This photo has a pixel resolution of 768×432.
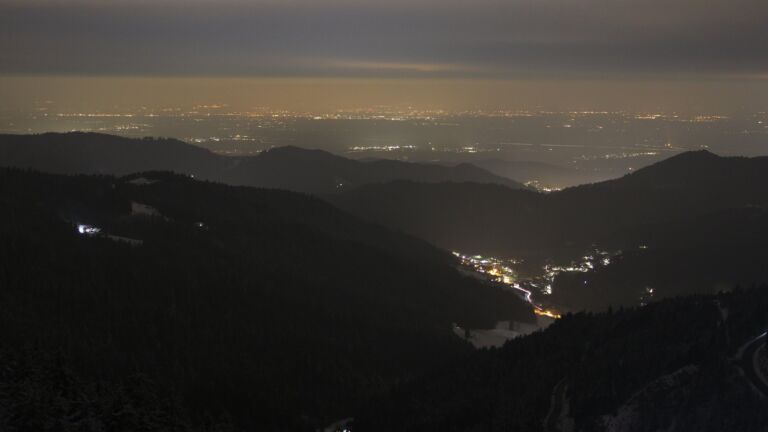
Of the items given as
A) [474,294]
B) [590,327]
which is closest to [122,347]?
[590,327]

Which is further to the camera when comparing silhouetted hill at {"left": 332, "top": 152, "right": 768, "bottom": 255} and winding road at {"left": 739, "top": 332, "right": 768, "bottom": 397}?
silhouetted hill at {"left": 332, "top": 152, "right": 768, "bottom": 255}

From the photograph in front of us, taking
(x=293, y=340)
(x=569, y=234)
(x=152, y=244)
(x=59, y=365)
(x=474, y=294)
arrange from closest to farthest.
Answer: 1. (x=59, y=365)
2. (x=293, y=340)
3. (x=152, y=244)
4. (x=474, y=294)
5. (x=569, y=234)

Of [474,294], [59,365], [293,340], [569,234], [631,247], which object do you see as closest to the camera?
[59,365]

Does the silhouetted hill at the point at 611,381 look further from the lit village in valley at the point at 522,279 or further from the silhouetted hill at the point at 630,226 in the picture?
the silhouetted hill at the point at 630,226

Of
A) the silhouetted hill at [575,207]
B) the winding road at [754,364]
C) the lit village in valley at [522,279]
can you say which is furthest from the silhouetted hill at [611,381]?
the silhouetted hill at [575,207]

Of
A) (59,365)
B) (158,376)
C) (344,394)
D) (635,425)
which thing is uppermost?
(59,365)

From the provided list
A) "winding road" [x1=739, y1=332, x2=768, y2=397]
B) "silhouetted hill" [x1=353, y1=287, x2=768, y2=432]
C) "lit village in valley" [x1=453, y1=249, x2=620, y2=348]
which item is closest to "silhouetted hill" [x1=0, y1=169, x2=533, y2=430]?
"lit village in valley" [x1=453, y1=249, x2=620, y2=348]

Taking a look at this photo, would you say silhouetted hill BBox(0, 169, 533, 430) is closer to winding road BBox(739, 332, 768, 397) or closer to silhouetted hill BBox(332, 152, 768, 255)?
winding road BBox(739, 332, 768, 397)

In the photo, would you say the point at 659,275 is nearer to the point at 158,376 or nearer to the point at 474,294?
the point at 474,294
